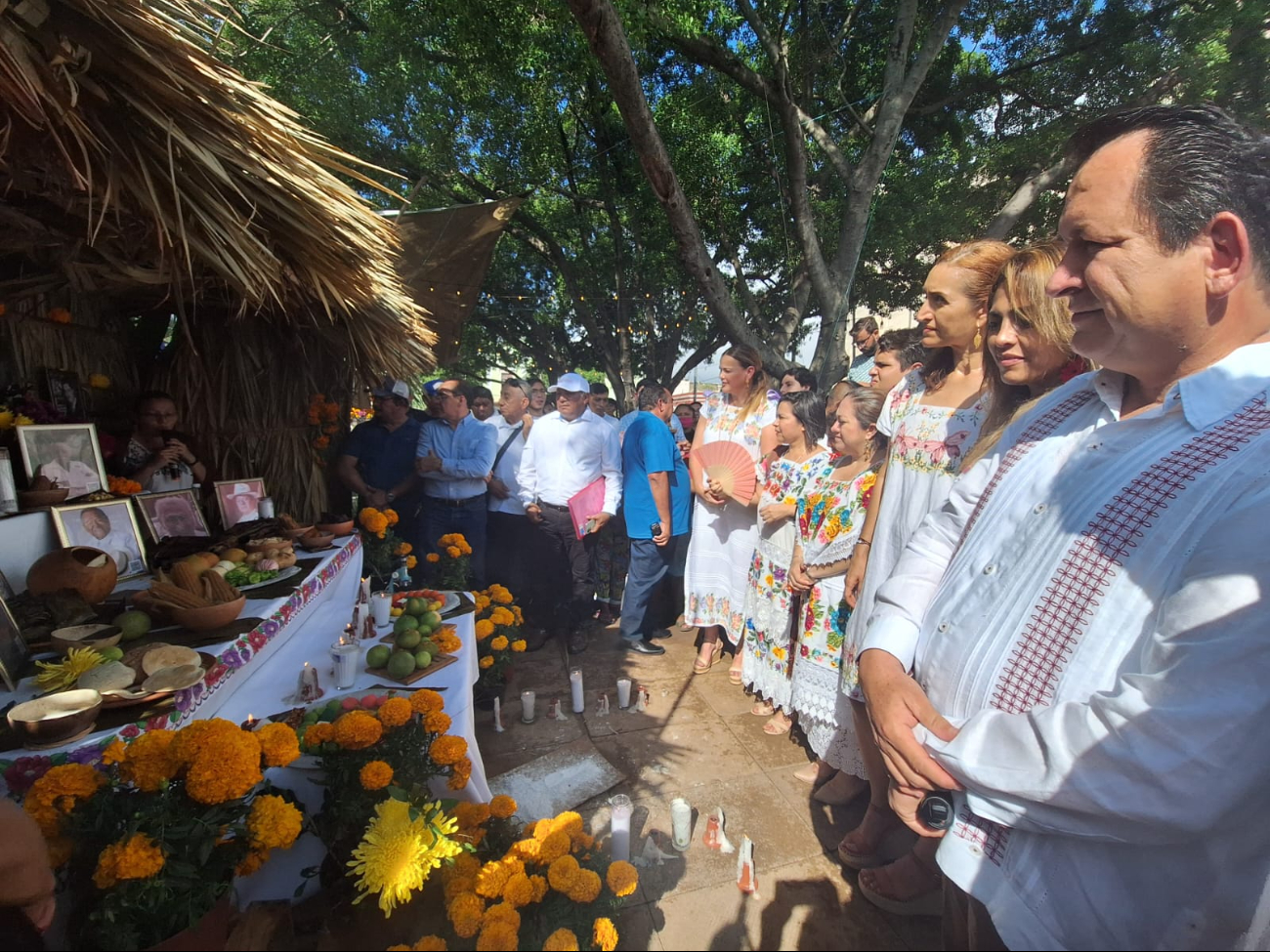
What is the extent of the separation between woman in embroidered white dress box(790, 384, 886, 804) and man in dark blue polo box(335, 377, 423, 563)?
339 cm

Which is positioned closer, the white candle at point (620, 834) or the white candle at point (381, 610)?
the white candle at point (620, 834)

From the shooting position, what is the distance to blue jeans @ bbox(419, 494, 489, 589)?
15.1 ft

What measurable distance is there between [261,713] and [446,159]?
1052cm

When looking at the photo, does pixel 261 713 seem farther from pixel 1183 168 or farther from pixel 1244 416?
pixel 1183 168

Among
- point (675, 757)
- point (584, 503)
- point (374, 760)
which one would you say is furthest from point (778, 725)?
point (374, 760)

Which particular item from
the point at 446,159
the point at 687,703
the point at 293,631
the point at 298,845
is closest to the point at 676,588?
the point at 687,703

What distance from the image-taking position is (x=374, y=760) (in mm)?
1537

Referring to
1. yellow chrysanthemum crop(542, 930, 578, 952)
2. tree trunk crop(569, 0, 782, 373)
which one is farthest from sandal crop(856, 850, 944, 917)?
tree trunk crop(569, 0, 782, 373)

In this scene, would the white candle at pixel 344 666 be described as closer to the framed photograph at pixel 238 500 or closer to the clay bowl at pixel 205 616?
the clay bowl at pixel 205 616

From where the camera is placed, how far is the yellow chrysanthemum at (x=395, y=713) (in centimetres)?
156

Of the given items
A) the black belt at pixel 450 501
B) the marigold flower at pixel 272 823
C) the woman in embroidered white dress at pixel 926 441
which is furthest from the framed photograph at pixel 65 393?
the woman in embroidered white dress at pixel 926 441

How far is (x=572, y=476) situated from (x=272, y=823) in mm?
3319

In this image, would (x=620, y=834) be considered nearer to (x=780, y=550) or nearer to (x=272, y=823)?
(x=272, y=823)

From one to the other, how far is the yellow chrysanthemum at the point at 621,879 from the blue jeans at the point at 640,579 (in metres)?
2.91
